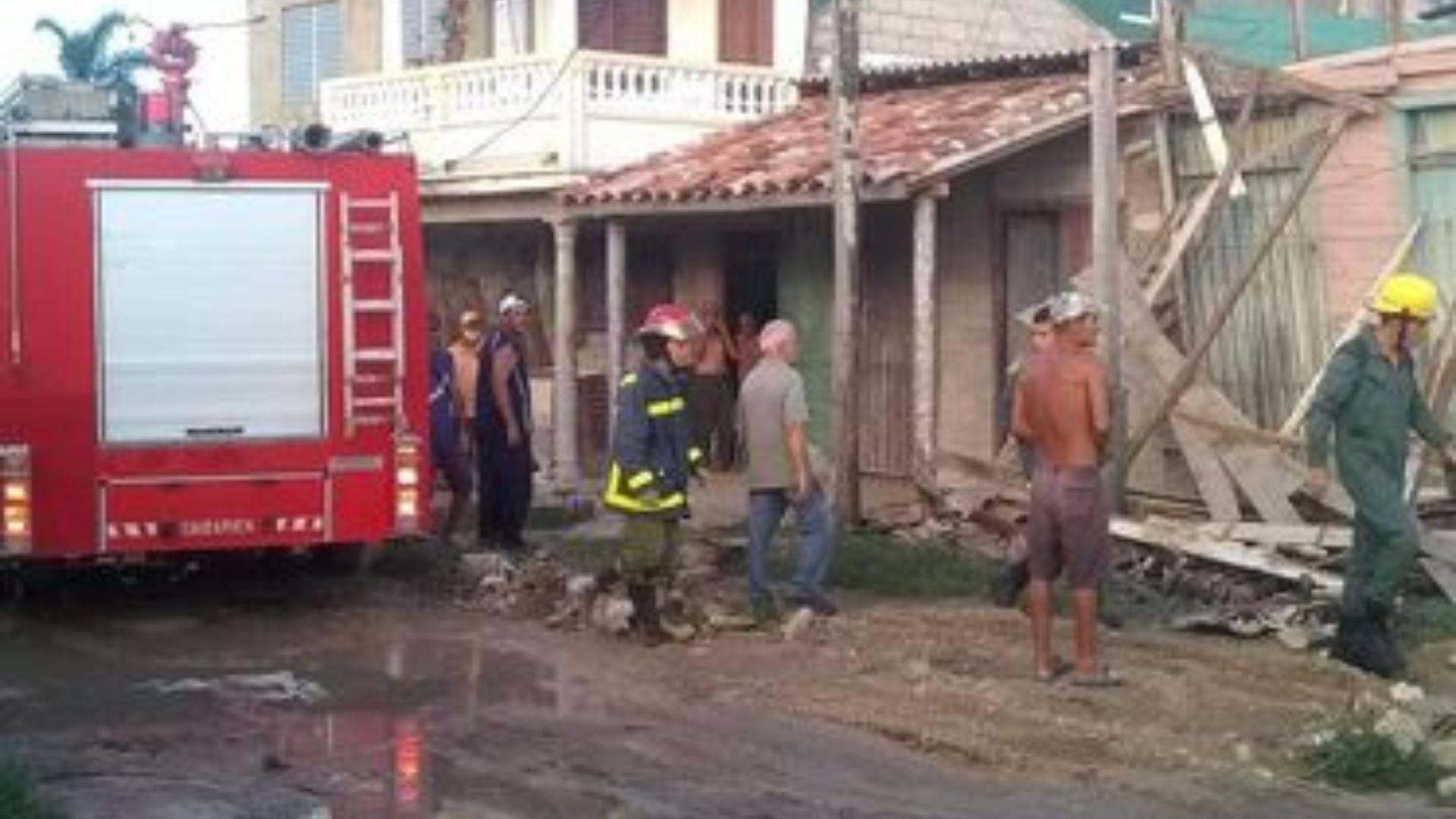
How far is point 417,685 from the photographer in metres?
9.84

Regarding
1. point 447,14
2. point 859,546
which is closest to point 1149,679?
point 859,546

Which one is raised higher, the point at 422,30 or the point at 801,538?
the point at 422,30

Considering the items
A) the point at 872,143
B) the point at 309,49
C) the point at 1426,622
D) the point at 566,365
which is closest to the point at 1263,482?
the point at 1426,622

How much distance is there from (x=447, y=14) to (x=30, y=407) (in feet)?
41.1

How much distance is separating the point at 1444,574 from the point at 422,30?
15.2 meters

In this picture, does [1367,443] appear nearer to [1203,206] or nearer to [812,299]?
[1203,206]

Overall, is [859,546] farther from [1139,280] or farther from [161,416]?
[161,416]

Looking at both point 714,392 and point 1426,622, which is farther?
point 714,392

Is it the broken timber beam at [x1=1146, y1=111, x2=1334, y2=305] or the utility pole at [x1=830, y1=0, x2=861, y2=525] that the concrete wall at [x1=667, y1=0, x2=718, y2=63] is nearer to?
the utility pole at [x1=830, y1=0, x2=861, y2=525]

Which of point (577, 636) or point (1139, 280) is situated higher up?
point (1139, 280)

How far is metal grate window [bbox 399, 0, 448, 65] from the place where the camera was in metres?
23.2

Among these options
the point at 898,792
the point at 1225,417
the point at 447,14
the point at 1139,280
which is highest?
the point at 447,14

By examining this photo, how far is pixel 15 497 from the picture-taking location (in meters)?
10.8

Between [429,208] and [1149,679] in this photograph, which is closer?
[1149,679]
